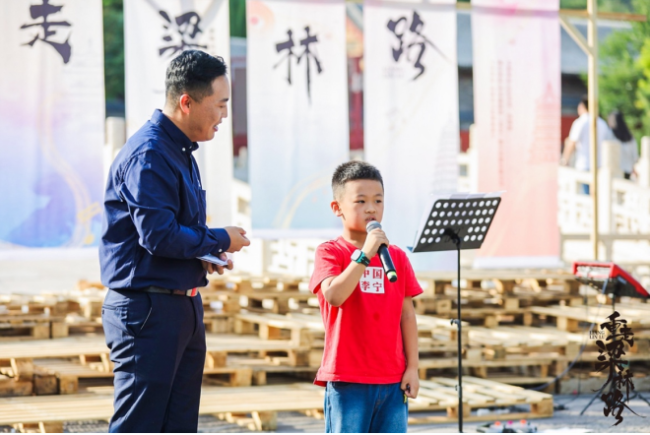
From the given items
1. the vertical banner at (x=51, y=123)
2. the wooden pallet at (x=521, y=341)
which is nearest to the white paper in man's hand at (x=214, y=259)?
the vertical banner at (x=51, y=123)

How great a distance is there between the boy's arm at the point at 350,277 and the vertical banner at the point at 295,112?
4260 millimetres

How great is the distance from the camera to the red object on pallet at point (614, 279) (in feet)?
24.6

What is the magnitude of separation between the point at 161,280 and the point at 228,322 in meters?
5.23

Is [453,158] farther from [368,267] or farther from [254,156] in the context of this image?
[368,267]

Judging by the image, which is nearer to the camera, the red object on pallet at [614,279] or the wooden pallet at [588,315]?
the red object on pallet at [614,279]

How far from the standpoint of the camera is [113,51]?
22500mm

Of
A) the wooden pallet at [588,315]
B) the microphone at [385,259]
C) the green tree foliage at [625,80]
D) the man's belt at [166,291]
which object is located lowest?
the wooden pallet at [588,315]

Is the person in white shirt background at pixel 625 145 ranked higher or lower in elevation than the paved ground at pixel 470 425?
higher

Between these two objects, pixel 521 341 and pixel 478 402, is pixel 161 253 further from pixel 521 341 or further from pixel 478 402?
pixel 521 341

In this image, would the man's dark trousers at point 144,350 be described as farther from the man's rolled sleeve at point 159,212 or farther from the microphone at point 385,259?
the microphone at point 385,259

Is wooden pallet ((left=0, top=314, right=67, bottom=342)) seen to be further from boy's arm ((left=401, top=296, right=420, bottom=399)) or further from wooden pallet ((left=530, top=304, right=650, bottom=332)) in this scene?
boy's arm ((left=401, top=296, right=420, bottom=399))

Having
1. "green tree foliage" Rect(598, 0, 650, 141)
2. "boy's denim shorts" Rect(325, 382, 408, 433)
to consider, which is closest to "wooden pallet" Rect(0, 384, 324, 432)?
"boy's denim shorts" Rect(325, 382, 408, 433)

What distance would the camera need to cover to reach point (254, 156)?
8.02 metres

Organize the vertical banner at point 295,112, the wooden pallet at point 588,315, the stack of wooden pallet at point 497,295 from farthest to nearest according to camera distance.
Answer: the stack of wooden pallet at point 497,295 → the wooden pallet at point 588,315 → the vertical banner at point 295,112
